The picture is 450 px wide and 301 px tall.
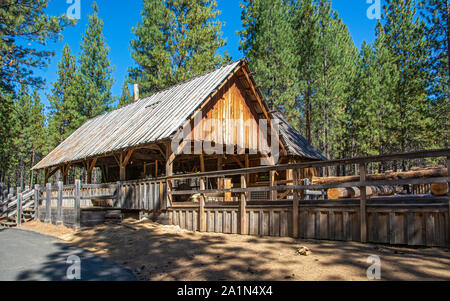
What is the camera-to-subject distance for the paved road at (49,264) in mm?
6043

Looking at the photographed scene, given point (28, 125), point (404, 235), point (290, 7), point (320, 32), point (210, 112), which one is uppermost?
point (290, 7)

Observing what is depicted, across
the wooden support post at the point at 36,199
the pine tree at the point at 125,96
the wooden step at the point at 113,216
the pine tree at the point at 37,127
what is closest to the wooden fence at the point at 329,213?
the wooden step at the point at 113,216

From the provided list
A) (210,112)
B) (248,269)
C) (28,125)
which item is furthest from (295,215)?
(28,125)

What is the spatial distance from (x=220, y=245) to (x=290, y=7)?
30492 mm

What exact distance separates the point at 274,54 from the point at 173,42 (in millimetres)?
12629

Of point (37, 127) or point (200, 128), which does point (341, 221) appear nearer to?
point (200, 128)

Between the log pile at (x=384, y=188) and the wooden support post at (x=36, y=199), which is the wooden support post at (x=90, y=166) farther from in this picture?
the log pile at (x=384, y=188)

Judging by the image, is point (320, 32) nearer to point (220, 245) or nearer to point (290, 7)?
point (290, 7)

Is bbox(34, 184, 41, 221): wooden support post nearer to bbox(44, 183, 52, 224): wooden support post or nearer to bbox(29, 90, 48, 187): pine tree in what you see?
bbox(44, 183, 52, 224): wooden support post

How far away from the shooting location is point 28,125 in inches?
1907

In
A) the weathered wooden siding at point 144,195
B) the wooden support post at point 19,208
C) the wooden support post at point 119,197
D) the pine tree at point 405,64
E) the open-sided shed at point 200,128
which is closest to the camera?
the weathered wooden siding at point 144,195

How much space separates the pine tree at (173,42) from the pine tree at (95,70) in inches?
179

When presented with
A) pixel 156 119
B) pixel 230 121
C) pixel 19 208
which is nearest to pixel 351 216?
pixel 230 121

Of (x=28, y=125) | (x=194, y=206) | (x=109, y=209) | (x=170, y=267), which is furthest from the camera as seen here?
(x=28, y=125)
